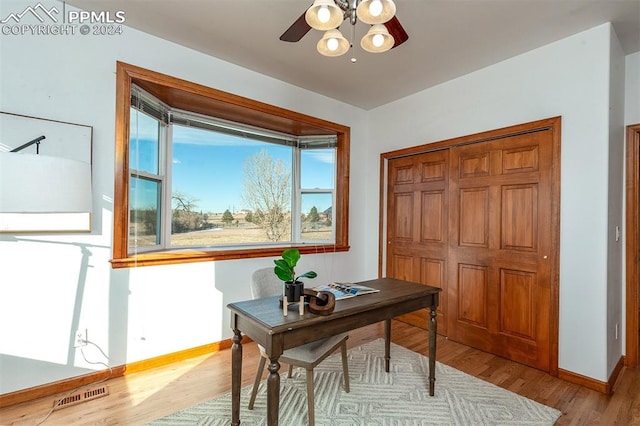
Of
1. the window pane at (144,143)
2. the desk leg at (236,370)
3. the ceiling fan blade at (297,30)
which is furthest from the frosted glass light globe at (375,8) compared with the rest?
the window pane at (144,143)

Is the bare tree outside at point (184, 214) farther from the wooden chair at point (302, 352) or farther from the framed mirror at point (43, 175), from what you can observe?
the wooden chair at point (302, 352)

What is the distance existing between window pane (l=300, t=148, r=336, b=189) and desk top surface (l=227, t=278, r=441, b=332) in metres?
2.07

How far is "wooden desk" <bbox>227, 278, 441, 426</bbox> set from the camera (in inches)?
55.8

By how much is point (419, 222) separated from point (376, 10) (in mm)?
2546

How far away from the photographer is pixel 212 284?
9.50 feet

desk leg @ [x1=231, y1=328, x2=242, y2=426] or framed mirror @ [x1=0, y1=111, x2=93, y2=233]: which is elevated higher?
framed mirror @ [x1=0, y1=111, x2=93, y2=233]

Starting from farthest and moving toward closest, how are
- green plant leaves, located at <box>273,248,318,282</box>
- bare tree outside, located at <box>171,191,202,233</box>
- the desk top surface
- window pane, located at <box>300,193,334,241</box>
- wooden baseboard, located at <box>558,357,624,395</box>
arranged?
window pane, located at <box>300,193,334,241</box> → bare tree outside, located at <box>171,191,202,233</box> → wooden baseboard, located at <box>558,357,624,395</box> → green plant leaves, located at <box>273,248,318,282</box> → the desk top surface

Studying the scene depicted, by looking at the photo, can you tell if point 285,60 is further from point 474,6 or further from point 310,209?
point 310,209

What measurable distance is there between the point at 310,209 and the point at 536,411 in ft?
9.60

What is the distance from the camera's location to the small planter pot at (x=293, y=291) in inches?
64.6

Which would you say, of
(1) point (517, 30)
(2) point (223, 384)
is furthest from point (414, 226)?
(2) point (223, 384)

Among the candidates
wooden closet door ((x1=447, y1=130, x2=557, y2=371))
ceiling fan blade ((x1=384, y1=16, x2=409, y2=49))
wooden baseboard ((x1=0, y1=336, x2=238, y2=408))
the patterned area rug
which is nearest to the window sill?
wooden baseboard ((x1=0, y1=336, x2=238, y2=408))

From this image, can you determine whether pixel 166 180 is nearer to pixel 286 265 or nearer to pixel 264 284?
pixel 264 284

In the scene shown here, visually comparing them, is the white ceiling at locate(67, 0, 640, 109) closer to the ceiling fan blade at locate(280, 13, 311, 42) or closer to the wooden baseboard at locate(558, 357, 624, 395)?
the ceiling fan blade at locate(280, 13, 311, 42)
